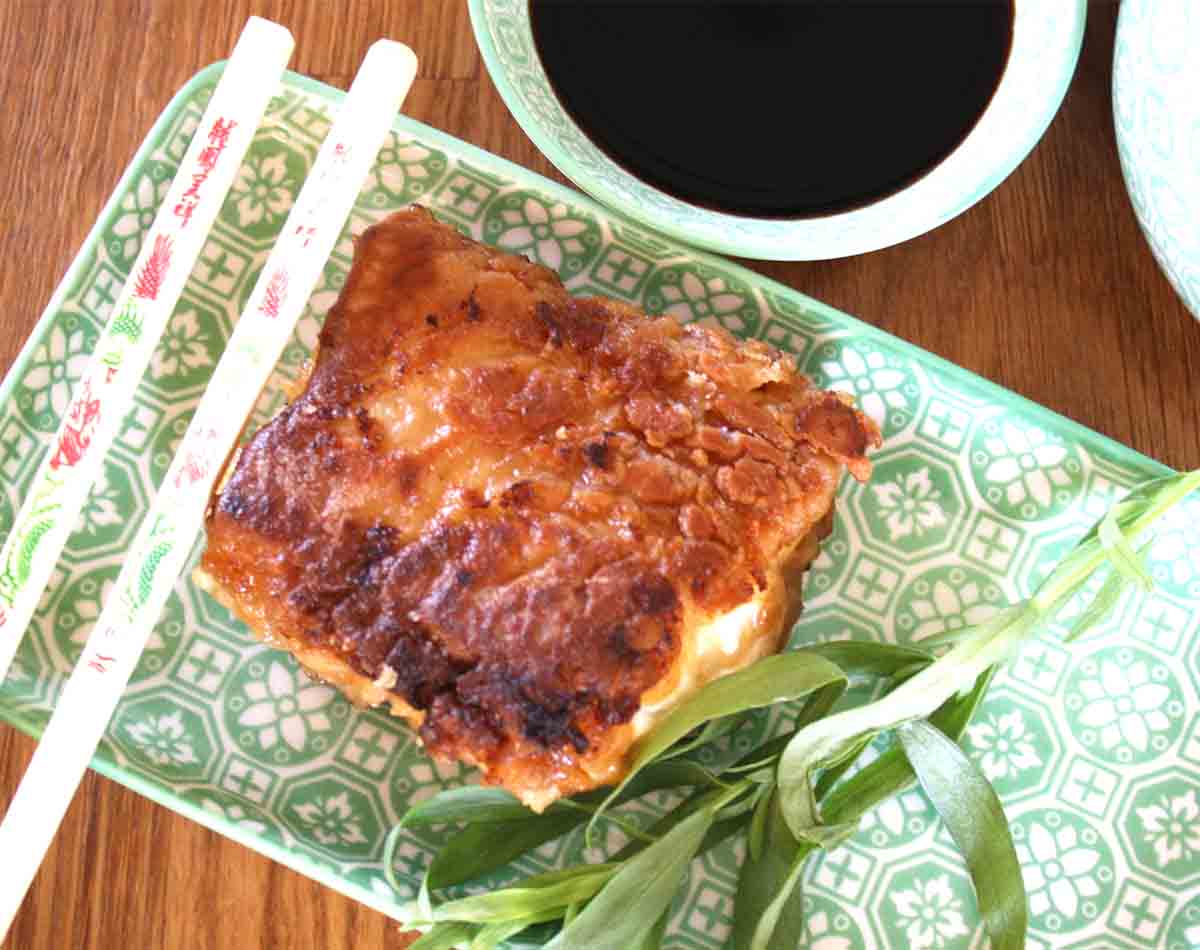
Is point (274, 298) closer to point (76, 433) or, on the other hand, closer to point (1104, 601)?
point (76, 433)

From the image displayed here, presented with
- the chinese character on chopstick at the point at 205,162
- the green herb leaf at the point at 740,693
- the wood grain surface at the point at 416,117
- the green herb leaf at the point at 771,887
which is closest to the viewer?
the green herb leaf at the point at 740,693

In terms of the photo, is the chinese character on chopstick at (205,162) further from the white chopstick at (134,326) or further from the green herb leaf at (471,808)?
the green herb leaf at (471,808)

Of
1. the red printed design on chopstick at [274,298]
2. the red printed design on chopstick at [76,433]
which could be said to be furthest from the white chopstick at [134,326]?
the red printed design on chopstick at [274,298]

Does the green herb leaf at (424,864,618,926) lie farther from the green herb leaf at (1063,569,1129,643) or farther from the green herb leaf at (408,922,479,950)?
the green herb leaf at (1063,569,1129,643)

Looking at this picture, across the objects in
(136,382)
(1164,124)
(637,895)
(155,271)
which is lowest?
(637,895)

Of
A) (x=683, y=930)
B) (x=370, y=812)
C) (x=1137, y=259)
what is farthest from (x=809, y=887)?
(x=1137, y=259)

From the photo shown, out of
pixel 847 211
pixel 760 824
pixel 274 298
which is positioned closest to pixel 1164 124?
pixel 847 211

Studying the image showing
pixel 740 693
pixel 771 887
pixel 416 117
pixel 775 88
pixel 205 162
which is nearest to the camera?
pixel 740 693
